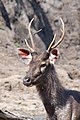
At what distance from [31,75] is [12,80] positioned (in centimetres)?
738

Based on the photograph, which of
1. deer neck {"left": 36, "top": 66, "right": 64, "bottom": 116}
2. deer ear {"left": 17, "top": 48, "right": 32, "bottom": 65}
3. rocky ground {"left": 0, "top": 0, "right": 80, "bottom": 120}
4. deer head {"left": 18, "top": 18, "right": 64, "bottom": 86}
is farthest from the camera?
rocky ground {"left": 0, "top": 0, "right": 80, "bottom": 120}

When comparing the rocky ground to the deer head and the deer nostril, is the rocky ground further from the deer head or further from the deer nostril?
the deer nostril

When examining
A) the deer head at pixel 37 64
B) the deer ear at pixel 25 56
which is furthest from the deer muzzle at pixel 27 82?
the deer ear at pixel 25 56

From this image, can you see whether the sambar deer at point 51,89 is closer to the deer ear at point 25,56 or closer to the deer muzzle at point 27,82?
the deer ear at point 25,56

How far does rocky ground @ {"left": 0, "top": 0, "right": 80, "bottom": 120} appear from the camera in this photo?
52.1ft

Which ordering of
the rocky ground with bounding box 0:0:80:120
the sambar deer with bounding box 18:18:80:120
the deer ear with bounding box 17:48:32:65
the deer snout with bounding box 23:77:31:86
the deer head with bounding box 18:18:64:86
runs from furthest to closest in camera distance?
the rocky ground with bounding box 0:0:80:120
the deer ear with bounding box 17:48:32:65
the sambar deer with bounding box 18:18:80:120
the deer head with bounding box 18:18:64:86
the deer snout with bounding box 23:77:31:86

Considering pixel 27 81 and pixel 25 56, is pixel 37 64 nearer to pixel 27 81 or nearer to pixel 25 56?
pixel 27 81

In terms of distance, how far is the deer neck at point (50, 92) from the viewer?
385 inches

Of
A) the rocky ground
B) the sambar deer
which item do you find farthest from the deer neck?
the rocky ground

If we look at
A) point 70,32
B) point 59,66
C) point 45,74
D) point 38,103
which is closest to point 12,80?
point 38,103

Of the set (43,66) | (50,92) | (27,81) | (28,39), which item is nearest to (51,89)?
(50,92)

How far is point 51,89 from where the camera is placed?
9.91m

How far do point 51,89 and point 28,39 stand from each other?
492 inches

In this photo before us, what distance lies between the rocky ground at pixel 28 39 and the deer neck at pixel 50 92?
434 cm
